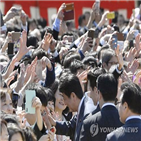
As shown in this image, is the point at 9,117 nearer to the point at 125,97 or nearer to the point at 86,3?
the point at 125,97

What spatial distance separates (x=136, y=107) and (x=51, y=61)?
256 centimetres

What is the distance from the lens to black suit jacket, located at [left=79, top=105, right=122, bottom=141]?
175 inches

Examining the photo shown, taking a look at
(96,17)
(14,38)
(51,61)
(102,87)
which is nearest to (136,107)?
(102,87)

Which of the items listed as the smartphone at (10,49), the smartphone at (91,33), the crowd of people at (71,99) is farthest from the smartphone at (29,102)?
the smartphone at (91,33)

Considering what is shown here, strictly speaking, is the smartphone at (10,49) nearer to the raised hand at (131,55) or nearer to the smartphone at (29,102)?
the raised hand at (131,55)

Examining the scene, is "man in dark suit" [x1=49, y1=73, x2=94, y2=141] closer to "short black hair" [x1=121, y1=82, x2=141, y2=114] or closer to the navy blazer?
the navy blazer

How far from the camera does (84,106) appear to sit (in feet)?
16.2

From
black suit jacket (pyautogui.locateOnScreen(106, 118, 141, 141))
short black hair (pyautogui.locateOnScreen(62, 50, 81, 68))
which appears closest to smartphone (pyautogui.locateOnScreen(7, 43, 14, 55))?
short black hair (pyautogui.locateOnScreen(62, 50, 81, 68))

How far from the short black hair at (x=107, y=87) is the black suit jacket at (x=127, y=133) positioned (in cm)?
54

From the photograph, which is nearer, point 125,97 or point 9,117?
point 9,117

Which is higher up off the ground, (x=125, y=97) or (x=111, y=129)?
(x=125, y=97)

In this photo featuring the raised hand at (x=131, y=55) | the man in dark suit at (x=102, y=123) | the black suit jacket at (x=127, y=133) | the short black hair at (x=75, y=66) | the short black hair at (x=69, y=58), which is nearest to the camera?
the black suit jacket at (x=127, y=133)

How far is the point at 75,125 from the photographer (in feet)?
17.0

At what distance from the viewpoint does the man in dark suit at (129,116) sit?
4047 millimetres
